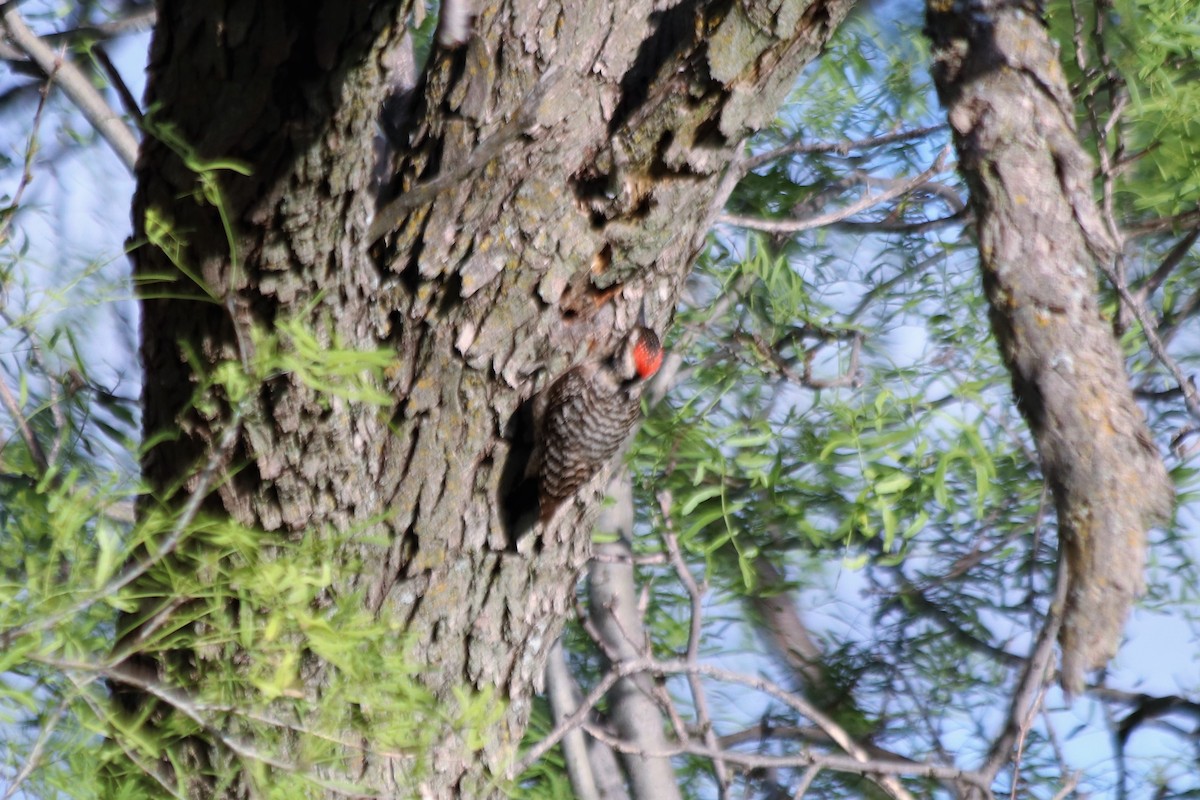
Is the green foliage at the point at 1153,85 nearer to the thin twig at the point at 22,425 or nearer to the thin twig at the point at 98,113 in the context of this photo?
the thin twig at the point at 98,113

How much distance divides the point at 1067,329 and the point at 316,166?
34.0 inches

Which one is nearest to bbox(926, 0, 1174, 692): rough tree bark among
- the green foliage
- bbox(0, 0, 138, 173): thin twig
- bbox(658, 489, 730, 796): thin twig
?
the green foliage

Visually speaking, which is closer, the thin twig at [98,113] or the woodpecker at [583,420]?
the woodpecker at [583,420]

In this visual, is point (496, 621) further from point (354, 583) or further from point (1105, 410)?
point (1105, 410)

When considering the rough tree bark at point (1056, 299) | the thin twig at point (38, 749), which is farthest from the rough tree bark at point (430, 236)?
the thin twig at point (38, 749)

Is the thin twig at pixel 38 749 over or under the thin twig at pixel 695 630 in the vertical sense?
under

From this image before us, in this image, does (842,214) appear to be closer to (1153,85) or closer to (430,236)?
(430,236)

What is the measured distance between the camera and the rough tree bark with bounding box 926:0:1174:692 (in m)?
1.14

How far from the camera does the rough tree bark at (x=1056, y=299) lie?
1.14 m

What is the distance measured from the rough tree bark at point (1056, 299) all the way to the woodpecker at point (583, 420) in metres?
0.52

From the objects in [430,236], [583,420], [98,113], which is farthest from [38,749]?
[98,113]

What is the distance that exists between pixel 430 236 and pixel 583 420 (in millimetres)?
408

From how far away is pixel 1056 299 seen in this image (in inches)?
50.3

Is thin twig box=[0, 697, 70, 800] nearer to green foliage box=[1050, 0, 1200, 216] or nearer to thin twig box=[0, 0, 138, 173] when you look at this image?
thin twig box=[0, 0, 138, 173]
